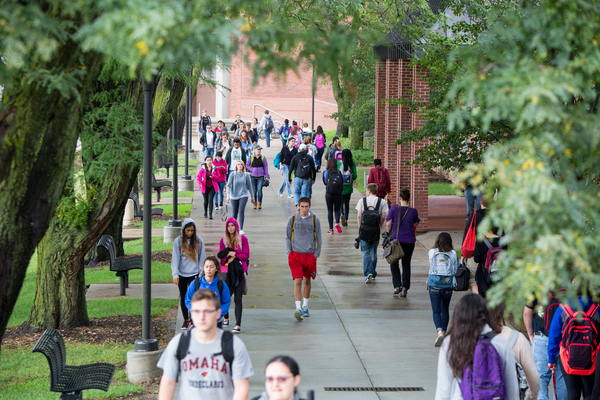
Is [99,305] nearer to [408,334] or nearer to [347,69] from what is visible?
[408,334]

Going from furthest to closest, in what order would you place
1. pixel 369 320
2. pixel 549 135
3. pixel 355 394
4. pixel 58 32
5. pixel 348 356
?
1. pixel 369 320
2. pixel 348 356
3. pixel 355 394
4. pixel 58 32
5. pixel 549 135

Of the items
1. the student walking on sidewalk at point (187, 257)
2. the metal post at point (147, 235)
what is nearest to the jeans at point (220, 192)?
the student walking on sidewalk at point (187, 257)

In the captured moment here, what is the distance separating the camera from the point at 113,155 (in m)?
9.77

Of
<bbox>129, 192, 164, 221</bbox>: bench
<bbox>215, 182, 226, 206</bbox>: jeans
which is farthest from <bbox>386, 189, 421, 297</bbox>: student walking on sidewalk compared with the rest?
<bbox>129, 192, 164, 221</bbox>: bench

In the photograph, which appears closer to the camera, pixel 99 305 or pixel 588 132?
pixel 588 132

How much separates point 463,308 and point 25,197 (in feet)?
9.67

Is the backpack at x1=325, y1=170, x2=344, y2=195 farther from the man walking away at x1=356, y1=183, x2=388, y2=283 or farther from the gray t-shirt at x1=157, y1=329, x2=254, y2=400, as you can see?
the gray t-shirt at x1=157, y1=329, x2=254, y2=400

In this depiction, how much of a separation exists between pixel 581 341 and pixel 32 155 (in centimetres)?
455

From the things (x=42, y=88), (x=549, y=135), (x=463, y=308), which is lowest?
(x=463, y=308)

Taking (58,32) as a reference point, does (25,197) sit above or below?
below

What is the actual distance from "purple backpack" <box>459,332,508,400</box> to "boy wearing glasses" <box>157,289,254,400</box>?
141 centimetres

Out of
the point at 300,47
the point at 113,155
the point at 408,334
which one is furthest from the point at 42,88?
the point at 408,334

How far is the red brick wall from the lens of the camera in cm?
1775

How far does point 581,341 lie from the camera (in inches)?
236
